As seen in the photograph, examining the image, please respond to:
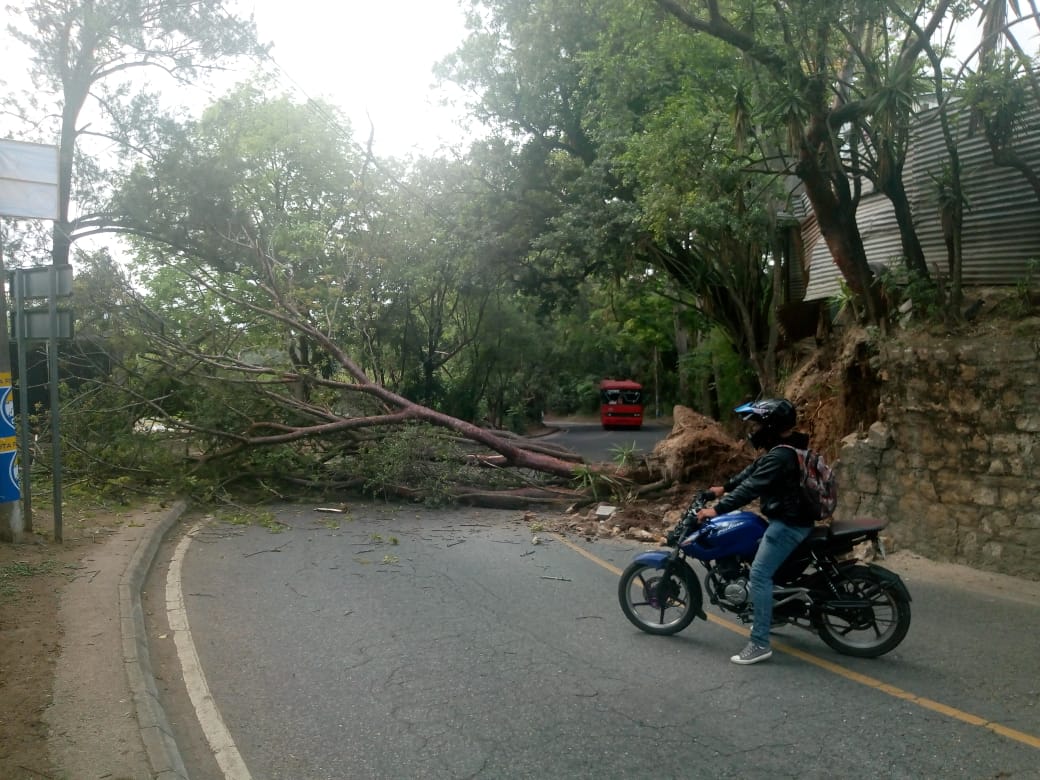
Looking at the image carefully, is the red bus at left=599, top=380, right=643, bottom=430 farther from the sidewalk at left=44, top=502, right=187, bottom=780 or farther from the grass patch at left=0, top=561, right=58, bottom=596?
the grass patch at left=0, top=561, right=58, bottom=596

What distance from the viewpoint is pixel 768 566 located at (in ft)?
19.8

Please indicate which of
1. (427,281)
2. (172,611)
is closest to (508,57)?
(427,281)

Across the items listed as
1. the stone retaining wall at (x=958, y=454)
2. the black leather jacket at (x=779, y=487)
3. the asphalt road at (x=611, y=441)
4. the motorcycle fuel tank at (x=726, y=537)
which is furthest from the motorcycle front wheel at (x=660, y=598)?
the asphalt road at (x=611, y=441)

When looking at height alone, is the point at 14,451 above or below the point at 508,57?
below

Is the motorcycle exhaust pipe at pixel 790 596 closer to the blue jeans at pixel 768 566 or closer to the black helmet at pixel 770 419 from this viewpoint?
the blue jeans at pixel 768 566

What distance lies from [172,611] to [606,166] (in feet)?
46.4

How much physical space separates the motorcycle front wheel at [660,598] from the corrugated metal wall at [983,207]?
591 cm

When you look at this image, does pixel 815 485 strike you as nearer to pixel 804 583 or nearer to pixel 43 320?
pixel 804 583

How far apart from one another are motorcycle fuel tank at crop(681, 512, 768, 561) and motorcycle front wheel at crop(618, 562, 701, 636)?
0.25 m

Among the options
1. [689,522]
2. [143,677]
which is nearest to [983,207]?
[689,522]

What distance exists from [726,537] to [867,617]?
108cm

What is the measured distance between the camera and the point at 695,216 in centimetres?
1468

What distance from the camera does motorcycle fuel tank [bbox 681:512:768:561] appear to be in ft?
20.7

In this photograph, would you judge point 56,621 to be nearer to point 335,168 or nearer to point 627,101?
point 627,101
